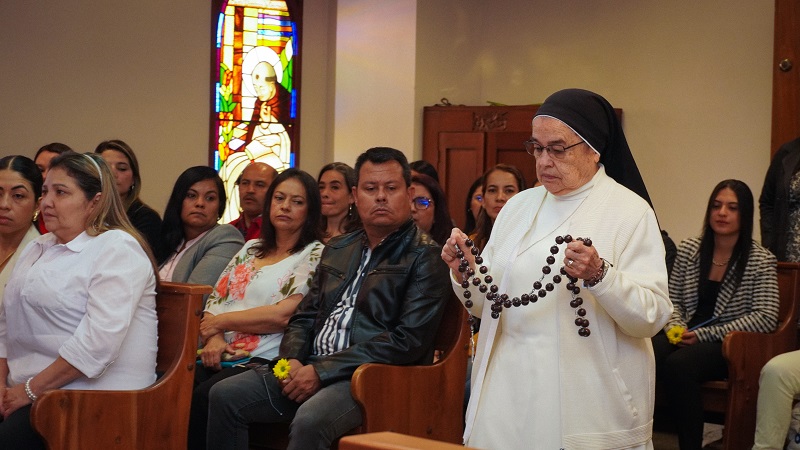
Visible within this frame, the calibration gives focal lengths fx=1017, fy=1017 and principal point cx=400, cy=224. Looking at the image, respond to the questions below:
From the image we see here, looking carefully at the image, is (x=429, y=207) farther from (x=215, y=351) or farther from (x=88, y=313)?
(x=88, y=313)

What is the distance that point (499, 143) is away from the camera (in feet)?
28.6

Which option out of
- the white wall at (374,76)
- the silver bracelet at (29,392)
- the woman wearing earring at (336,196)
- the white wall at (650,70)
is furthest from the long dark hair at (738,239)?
the white wall at (374,76)

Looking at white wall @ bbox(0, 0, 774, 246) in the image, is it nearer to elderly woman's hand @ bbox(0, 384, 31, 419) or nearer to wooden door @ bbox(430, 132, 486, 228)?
wooden door @ bbox(430, 132, 486, 228)

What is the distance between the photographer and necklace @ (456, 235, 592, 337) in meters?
2.52

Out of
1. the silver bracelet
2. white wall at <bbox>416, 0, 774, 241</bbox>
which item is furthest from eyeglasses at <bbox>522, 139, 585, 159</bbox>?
white wall at <bbox>416, 0, 774, 241</bbox>

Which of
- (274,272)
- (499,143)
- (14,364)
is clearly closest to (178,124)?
(499,143)

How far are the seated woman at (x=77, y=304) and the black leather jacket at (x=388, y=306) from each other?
62 cm

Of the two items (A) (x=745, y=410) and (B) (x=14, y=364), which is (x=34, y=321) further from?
(A) (x=745, y=410)

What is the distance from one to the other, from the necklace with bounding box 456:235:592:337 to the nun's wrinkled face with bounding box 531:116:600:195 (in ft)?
0.57

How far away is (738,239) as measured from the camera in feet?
16.4

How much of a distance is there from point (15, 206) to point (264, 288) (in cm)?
109

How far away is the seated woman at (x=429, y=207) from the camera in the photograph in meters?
5.07

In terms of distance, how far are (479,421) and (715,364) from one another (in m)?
2.45

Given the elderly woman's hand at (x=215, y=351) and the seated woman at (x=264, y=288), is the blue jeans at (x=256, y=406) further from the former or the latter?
the elderly woman's hand at (x=215, y=351)
